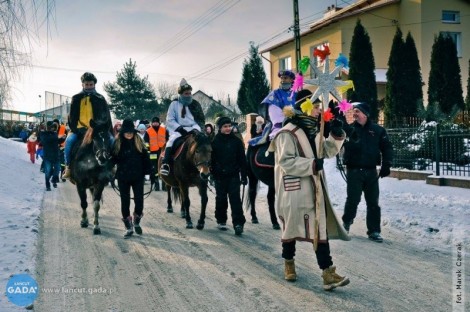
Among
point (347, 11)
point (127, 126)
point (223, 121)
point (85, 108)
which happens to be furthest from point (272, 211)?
point (347, 11)

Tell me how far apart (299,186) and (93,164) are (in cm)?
482

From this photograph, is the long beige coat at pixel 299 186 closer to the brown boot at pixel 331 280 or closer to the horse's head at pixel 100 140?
the brown boot at pixel 331 280

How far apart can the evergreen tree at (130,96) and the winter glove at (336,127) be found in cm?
4839

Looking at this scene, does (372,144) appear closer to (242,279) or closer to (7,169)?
(242,279)

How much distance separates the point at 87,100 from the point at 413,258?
6504 mm

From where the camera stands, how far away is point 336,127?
4906mm

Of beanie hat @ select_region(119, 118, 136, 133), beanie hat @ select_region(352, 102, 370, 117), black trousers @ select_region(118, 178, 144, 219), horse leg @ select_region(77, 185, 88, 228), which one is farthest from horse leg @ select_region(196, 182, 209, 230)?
beanie hat @ select_region(352, 102, 370, 117)

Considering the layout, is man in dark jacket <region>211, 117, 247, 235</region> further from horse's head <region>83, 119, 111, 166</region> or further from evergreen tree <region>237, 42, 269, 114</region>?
evergreen tree <region>237, 42, 269, 114</region>

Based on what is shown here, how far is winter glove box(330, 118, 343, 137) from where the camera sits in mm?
4896

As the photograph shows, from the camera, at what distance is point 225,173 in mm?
8195

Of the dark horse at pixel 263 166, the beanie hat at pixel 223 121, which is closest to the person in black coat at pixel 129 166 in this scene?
the beanie hat at pixel 223 121

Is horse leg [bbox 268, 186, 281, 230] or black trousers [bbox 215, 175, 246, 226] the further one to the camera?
horse leg [bbox 268, 186, 281, 230]

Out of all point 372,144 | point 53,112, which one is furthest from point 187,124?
point 53,112

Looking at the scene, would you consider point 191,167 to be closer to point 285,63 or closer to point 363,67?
point 363,67
